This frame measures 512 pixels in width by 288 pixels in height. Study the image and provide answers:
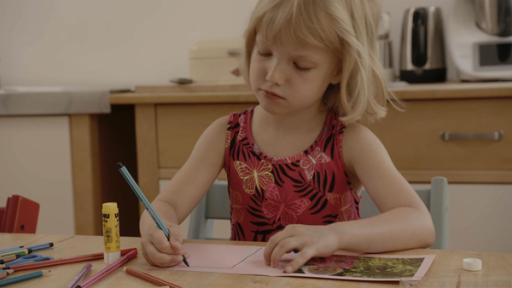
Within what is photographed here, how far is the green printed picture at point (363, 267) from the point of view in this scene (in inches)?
31.2

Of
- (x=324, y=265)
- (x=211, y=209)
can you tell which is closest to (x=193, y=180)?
(x=211, y=209)

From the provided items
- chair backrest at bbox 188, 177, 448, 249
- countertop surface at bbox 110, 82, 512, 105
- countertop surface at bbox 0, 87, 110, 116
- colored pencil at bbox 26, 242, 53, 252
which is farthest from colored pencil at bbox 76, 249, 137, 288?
countertop surface at bbox 0, 87, 110, 116

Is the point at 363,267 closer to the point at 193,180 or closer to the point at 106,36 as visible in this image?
the point at 193,180

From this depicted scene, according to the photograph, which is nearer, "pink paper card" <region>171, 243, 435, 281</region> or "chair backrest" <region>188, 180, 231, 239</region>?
"pink paper card" <region>171, 243, 435, 281</region>

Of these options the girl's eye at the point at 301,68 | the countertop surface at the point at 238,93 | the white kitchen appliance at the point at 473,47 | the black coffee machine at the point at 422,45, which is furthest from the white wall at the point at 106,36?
the girl's eye at the point at 301,68

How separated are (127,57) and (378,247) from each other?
1.99 meters

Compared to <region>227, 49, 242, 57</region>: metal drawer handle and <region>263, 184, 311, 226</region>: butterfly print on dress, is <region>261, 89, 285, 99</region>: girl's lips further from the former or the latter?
<region>227, 49, 242, 57</region>: metal drawer handle

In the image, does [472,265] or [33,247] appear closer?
[472,265]

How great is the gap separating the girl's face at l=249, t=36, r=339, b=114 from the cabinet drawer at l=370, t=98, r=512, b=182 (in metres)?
0.85

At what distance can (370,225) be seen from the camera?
0.95 m

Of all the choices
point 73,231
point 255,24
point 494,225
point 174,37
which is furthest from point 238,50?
point 255,24

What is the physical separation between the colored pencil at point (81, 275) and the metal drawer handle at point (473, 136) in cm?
134

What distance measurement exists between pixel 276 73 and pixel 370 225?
302 millimetres

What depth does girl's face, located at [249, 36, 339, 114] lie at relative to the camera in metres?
1.13
